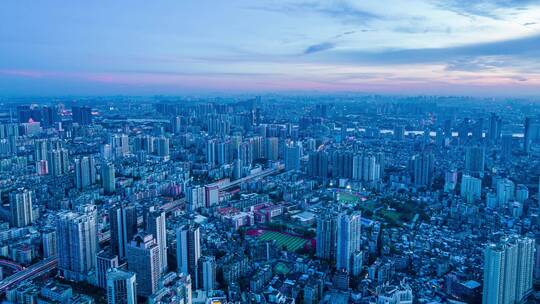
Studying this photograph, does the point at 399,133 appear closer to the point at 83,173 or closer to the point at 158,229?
the point at 83,173

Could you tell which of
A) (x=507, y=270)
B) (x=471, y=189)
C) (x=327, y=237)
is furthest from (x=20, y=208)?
(x=471, y=189)

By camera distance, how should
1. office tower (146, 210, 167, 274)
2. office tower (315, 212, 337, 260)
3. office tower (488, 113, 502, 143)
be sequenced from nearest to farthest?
office tower (146, 210, 167, 274) < office tower (315, 212, 337, 260) < office tower (488, 113, 502, 143)

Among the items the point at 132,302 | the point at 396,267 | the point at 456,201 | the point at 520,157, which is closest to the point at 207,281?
the point at 132,302

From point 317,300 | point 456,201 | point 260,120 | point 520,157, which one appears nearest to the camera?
point 317,300

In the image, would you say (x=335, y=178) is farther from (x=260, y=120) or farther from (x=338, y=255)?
(x=260, y=120)

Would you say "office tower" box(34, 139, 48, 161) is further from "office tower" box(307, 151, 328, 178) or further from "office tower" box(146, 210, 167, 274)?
"office tower" box(146, 210, 167, 274)

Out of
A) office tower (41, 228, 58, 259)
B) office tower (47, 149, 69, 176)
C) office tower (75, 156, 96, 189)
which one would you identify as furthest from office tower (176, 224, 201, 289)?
office tower (47, 149, 69, 176)

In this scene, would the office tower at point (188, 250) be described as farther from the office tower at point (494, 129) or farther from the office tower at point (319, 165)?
the office tower at point (494, 129)
